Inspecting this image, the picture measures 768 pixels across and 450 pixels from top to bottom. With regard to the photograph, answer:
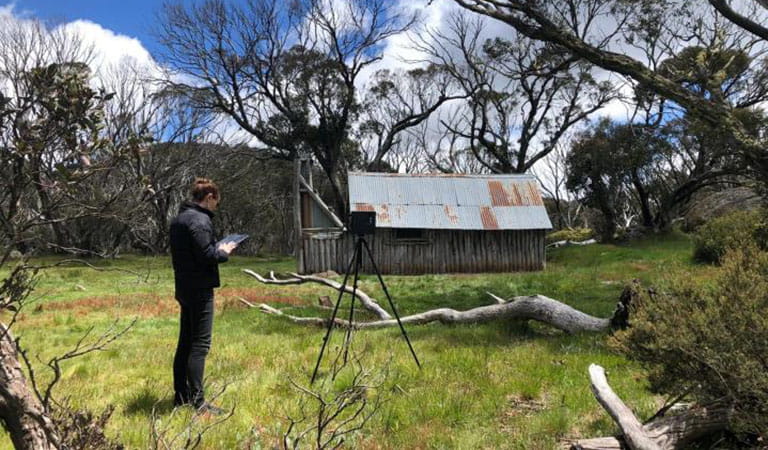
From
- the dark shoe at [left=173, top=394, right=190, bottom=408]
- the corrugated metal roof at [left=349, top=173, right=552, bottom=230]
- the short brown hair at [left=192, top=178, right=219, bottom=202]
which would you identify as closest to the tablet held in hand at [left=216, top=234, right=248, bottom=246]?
the short brown hair at [left=192, top=178, right=219, bottom=202]

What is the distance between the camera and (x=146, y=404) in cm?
472

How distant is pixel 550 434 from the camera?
12.9ft

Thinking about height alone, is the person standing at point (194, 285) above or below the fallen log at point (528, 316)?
above

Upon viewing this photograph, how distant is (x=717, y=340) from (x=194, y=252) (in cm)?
405

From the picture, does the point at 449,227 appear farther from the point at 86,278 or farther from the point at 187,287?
the point at 187,287

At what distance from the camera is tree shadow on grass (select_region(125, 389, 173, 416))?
4.52 metres

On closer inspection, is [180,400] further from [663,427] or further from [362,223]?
[663,427]

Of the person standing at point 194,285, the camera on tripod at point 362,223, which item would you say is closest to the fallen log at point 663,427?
the camera on tripod at point 362,223

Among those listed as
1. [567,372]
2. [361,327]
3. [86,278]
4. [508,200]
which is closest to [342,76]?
[508,200]

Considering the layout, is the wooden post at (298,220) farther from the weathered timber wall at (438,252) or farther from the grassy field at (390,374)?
the grassy field at (390,374)

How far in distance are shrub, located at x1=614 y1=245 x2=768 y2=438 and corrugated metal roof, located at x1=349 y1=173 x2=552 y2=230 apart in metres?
15.8

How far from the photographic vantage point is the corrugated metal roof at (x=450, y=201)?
65.8 feet

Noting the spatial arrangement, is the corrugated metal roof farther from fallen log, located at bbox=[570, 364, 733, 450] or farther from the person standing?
fallen log, located at bbox=[570, 364, 733, 450]

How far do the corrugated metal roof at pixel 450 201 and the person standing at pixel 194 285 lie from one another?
1499cm
